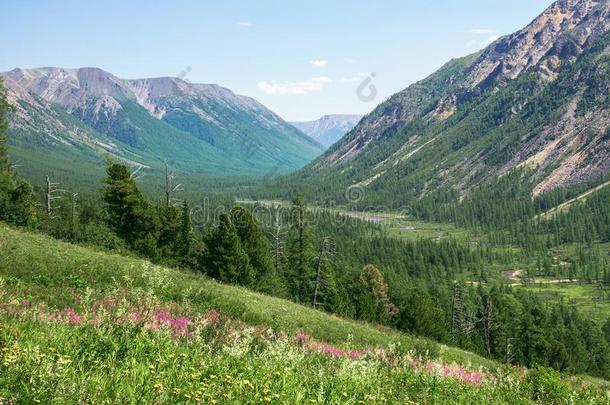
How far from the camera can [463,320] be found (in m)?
93.3

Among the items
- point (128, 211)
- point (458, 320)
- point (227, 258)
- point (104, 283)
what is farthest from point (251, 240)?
point (458, 320)

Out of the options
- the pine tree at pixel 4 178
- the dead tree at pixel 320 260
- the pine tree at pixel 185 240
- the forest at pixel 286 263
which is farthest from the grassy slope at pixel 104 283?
the pine tree at pixel 185 240

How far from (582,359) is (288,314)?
86.2 meters

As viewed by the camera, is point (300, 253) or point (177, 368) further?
point (300, 253)

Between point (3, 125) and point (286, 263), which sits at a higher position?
point (3, 125)

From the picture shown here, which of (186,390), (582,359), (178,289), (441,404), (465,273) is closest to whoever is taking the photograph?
(186,390)

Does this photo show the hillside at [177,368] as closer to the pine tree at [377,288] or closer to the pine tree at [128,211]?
the pine tree at [128,211]

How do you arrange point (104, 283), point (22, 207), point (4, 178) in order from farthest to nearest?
point (4, 178) < point (22, 207) < point (104, 283)

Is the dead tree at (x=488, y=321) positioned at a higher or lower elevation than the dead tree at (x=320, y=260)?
lower

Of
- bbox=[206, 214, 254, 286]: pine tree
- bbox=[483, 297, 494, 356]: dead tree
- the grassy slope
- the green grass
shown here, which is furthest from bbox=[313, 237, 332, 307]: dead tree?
the green grass

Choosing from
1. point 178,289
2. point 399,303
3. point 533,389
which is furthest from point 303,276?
point 533,389

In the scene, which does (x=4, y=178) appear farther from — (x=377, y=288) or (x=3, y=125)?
(x=377, y=288)

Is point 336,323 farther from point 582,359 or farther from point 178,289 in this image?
point 582,359

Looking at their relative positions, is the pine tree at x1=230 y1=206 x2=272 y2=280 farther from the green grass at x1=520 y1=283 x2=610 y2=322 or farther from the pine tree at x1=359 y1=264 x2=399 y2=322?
the green grass at x1=520 y1=283 x2=610 y2=322
